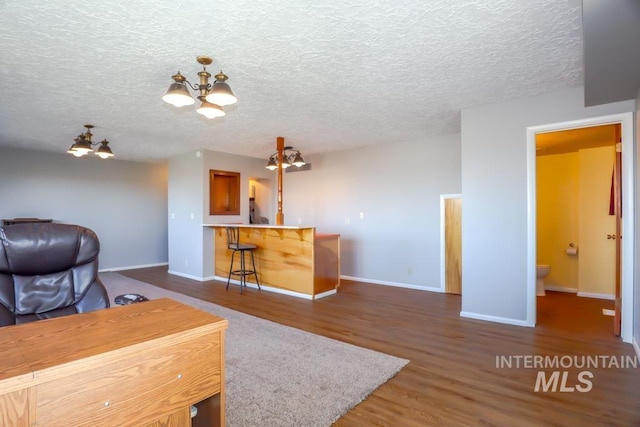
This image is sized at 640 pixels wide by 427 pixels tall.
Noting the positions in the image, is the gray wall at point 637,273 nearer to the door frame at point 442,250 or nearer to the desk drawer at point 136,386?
the door frame at point 442,250

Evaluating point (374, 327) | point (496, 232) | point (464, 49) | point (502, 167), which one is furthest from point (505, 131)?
point (374, 327)

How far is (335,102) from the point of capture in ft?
11.9

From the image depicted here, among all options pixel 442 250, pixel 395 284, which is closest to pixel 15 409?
pixel 442 250

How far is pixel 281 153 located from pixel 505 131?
305 cm

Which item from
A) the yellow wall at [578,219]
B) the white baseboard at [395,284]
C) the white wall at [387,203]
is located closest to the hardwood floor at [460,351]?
the white baseboard at [395,284]

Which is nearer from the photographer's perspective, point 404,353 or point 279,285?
point 404,353

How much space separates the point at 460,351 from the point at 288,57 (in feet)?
9.42

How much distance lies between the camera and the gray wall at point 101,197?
6.08 meters

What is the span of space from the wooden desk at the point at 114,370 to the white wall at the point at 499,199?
329 cm

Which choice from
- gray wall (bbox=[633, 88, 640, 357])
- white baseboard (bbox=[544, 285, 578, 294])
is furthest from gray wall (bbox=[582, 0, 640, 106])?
white baseboard (bbox=[544, 285, 578, 294])

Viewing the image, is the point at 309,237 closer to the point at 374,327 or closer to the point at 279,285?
the point at 279,285

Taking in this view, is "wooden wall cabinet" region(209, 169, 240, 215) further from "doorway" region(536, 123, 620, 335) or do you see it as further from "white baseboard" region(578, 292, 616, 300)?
"white baseboard" region(578, 292, 616, 300)

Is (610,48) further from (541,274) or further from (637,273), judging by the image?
(541,274)

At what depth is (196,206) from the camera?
6.20 meters
